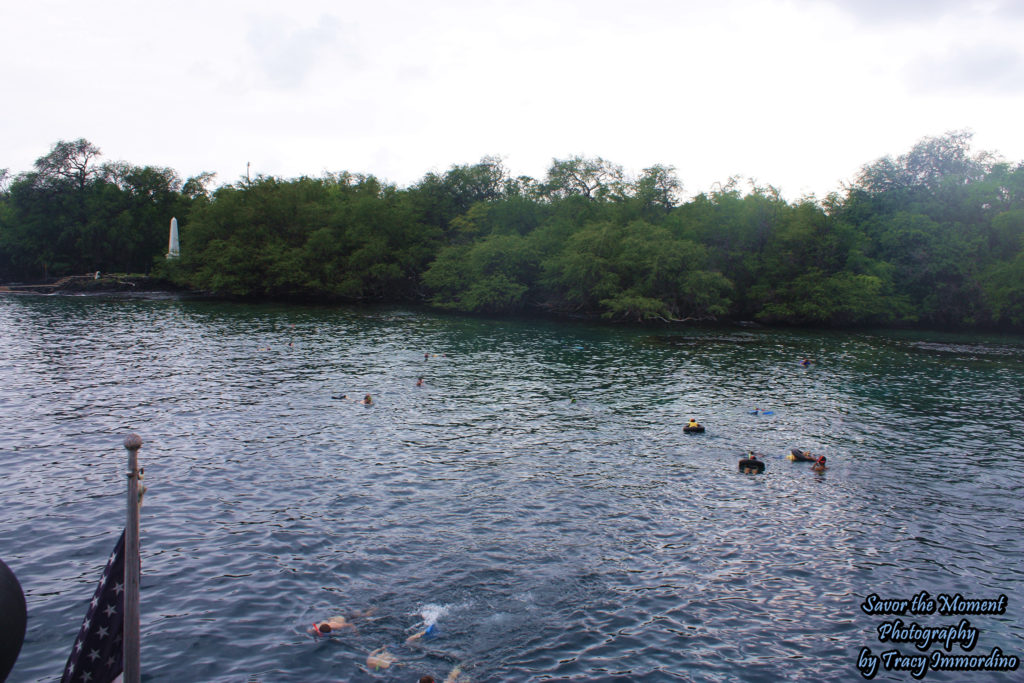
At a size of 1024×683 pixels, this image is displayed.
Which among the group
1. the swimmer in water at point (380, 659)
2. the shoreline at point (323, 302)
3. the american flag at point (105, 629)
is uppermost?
the shoreline at point (323, 302)

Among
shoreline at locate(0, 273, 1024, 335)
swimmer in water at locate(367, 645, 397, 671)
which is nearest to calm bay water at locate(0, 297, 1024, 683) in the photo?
swimmer in water at locate(367, 645, 397, 671)

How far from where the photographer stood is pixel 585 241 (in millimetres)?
83688

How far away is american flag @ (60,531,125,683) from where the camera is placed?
814 centimetres

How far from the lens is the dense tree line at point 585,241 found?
80750mm

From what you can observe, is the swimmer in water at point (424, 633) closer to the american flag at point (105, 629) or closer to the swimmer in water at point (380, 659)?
the swimmer in water at point (380, 659)

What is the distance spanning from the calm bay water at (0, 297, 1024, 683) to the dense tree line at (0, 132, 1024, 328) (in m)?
40.3

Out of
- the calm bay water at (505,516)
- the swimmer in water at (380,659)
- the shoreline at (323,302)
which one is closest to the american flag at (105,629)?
the calm bay water at (505,516)

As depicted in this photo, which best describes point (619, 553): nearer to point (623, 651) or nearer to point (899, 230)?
point (623, 651)

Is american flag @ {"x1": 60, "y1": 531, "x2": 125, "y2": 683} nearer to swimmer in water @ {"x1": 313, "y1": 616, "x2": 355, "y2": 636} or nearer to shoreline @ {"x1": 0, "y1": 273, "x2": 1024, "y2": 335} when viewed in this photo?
swimmer in water @ {"x1": 313, "y1": 616, "x2": 355, "y2": 636}

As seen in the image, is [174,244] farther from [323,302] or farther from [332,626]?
[332,626]

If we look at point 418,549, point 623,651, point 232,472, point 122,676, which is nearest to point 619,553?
point 623,651

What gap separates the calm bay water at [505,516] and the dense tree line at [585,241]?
4028 centimetres

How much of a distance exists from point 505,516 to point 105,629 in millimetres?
12835

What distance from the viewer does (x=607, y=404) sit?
117ft
